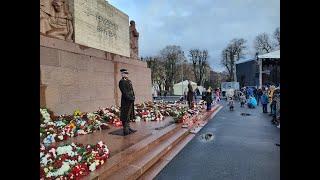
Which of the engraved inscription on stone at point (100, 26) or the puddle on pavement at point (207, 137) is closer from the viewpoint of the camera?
the puddle on pavement at point (207, 137)

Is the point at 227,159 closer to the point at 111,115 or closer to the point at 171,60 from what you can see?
the point at 111,115

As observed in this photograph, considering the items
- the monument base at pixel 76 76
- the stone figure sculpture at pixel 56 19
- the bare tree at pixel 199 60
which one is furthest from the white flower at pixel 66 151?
the bare tree at pixel 199 60

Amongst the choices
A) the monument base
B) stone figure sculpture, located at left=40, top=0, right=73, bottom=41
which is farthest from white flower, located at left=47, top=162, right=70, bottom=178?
stone figure sculpture, located at left=40, top=0, right=73, bottom=41

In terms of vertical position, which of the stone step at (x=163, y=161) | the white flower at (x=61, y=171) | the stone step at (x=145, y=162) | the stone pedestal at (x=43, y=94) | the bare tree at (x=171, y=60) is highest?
the bare tree at (x=171, y=60)

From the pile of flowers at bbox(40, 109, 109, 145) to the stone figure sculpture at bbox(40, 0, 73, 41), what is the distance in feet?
8.86

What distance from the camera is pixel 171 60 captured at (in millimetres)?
73188

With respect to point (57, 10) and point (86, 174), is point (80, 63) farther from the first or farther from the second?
point (86, 174)

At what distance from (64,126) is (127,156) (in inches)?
108

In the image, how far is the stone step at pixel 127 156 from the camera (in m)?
5.60

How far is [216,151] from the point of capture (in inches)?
347

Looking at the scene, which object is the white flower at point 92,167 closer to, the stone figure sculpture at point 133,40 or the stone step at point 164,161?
the stone step at point 164,161

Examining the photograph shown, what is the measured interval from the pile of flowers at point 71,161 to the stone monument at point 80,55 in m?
3.89
